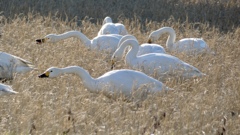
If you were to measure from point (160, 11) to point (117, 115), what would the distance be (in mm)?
9420

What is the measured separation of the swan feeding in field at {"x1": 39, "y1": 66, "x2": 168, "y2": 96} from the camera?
776cm

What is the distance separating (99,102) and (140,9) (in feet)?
30.4

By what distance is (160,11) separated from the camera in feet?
52.8

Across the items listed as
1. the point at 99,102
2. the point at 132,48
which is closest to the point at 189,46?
the point at 132,48

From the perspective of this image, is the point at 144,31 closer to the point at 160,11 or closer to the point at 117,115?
the point at 160,11

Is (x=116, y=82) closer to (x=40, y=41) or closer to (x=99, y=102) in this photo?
(x=99, y=102)

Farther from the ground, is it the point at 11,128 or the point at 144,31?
the point at 11,128

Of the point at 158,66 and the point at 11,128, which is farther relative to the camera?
the point at 158,66

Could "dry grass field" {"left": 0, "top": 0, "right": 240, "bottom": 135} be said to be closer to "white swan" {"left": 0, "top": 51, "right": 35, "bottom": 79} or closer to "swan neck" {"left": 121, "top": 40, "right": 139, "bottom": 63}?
"white swan" {"left": 0, "top": 51, "right": 35, "bottom": 79}

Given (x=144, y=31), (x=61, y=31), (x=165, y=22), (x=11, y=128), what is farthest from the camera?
(x=165, y=22)

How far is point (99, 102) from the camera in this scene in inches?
293

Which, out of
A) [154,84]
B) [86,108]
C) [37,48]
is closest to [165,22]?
[37,48]

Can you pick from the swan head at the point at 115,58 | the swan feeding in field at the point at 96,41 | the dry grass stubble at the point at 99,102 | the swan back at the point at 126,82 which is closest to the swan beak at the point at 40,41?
the swan feeding in field at the point at 96,41

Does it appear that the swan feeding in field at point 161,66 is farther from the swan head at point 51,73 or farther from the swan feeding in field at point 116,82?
the swan head at point 51,73
